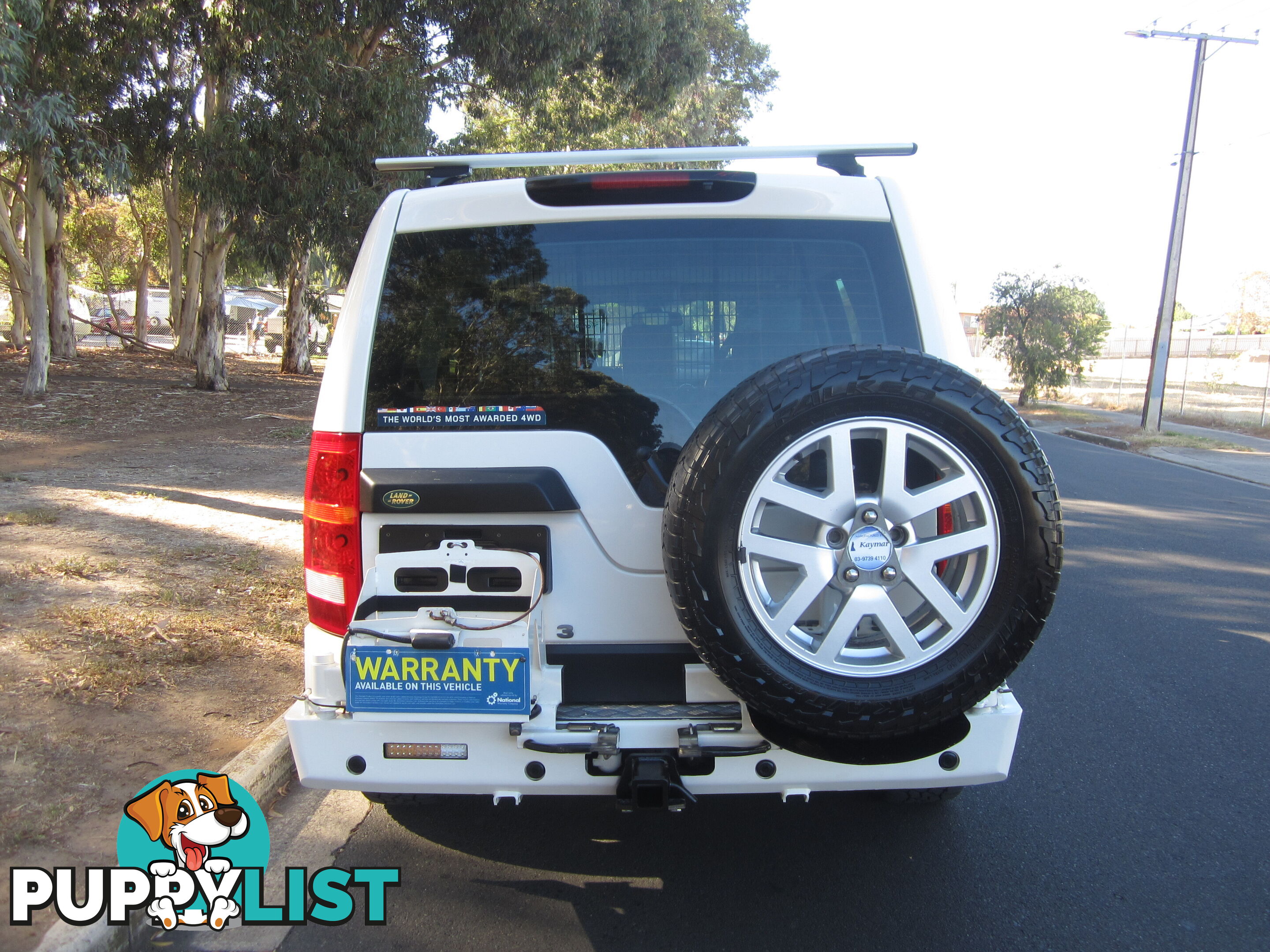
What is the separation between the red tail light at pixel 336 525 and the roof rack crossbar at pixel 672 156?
94 centimetres

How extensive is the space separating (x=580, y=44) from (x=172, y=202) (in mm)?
16537

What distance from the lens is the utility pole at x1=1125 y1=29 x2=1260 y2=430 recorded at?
19797 millimetres

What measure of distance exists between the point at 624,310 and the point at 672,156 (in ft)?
2.00

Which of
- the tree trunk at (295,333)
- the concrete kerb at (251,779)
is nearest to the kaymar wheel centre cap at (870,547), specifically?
the concrete kerb at (251,779)

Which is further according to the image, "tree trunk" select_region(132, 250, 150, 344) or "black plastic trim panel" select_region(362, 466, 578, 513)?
"tree trunk" select_region(132, 250, 150, 344)

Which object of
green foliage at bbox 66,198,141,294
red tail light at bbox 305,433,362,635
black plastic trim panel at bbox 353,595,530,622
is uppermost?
green foliage at bbox 66,198,141,294

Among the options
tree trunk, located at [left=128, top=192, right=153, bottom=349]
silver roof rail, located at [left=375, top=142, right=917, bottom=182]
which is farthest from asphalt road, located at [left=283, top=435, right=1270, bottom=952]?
tree trunk, located at [left=128, top=192, right=153, bottom=349]

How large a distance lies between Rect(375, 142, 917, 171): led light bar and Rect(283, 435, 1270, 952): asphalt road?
2.25 meters

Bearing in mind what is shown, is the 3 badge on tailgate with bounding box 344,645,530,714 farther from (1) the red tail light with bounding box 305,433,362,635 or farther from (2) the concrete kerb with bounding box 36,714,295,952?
(2) the concrete kerb with bounding box 36,714,295,952

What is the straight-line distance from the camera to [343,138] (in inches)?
507

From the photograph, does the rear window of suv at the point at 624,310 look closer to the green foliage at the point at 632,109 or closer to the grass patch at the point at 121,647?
the grass patch at the point at 121,647

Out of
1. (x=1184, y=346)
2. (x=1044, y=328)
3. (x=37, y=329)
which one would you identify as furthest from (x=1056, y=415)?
(x=1184, y=346)

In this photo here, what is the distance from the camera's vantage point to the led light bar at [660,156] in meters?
2.86

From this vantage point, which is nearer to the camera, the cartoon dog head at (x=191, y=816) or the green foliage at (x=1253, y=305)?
the cartoon dog head at (x=191, y=816)
